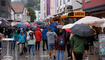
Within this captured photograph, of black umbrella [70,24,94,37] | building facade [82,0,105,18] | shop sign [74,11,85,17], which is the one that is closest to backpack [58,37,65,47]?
black umbrella [70,24,94,37]

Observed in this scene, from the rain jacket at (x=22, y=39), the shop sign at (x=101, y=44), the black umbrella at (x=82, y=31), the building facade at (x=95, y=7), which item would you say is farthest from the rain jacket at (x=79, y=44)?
the building facade at (x=95, y=7)

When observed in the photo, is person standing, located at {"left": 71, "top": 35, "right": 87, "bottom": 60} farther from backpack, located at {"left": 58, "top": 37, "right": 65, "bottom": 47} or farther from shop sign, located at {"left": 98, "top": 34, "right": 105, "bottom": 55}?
backpack, located at {"left": 58, "top": 37, "right": 65, "bottom": 47}

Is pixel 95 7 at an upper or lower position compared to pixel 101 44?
upper

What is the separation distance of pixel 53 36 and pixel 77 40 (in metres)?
3.56

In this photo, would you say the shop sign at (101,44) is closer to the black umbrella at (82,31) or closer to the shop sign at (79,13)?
the black umbrella at (82,31)

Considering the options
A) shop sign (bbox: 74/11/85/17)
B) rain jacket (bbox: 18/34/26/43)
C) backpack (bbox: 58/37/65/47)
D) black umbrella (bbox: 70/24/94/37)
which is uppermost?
shop sign (bbox: 74/11/85/17)

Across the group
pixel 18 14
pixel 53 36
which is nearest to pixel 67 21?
pixel 53 36

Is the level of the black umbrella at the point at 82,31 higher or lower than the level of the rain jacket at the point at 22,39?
higher

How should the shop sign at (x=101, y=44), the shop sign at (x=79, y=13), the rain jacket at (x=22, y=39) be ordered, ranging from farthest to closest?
the shop sign at (x=79, y=13) → the rain jacket at (x=22, y=39) → the shop sign at (x=101, y=44)

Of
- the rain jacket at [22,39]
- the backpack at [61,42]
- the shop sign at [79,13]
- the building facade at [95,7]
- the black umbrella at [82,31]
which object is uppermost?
the building facade at [95,7]

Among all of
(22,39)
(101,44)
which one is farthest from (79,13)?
(101,44)

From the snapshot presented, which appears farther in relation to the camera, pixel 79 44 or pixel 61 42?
pixel 61 42

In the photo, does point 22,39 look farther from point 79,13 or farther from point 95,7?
point 95,7

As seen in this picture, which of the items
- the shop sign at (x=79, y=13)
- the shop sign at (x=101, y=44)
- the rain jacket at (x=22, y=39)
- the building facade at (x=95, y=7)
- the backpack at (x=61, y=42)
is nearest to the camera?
the shop sign at (x=101, y=44)
